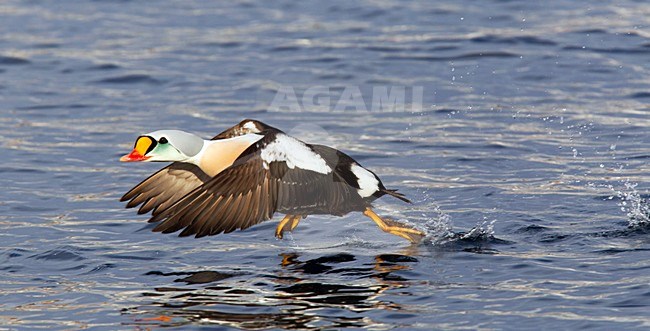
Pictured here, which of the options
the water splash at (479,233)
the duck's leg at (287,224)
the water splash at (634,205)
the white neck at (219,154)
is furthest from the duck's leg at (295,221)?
the water splash at (634,205)

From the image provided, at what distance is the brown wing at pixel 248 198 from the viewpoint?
8.03 meters

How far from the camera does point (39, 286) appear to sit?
827 cm

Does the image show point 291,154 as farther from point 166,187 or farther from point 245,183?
point 166,187

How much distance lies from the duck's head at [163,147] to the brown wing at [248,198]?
44 centimetres

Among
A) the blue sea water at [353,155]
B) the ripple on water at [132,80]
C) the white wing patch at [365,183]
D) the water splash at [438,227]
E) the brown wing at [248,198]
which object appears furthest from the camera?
the ripple on water at [132,80]

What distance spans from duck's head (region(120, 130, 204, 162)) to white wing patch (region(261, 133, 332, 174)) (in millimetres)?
593

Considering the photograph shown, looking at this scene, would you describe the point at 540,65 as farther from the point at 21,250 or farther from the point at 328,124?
the point at 21,250

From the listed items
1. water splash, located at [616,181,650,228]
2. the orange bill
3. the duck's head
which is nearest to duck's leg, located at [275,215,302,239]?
the duck's head

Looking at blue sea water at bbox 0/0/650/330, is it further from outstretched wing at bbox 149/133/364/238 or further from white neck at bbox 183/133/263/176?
white neck at bbox 183/133/263/176

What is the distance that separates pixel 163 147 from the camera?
852 centimetres

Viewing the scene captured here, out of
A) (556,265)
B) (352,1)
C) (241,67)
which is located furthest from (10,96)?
(556,265)

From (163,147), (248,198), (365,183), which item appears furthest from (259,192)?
(365,183)

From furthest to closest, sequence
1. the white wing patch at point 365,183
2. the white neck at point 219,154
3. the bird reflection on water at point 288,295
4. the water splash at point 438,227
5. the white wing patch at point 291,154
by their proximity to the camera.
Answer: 1. the water splash at point 438,227
2. the white wing patch at point 365,183
3. the white neck at point 219,154
4. the white wing patch at point 291,154
5. the bird reflection on water at point 288,295

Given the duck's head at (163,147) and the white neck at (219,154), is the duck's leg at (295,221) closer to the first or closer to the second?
the white neck at (219,154)
